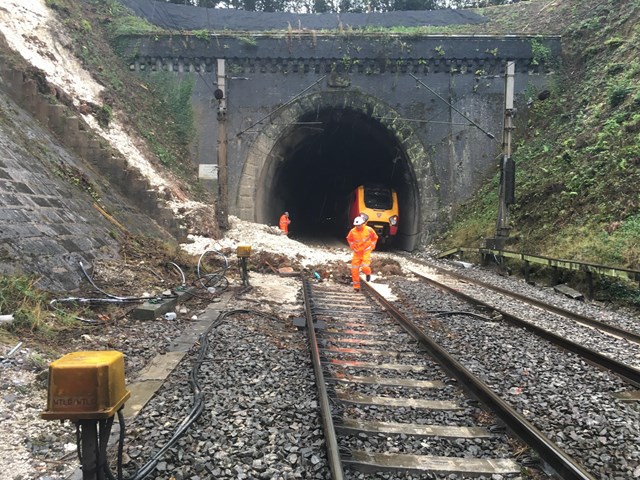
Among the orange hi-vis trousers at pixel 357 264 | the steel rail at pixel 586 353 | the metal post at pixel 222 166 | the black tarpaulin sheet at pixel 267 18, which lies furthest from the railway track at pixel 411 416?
the black tarpaulin sheet at pixel 267 18

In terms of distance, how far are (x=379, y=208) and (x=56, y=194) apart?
13.7 m

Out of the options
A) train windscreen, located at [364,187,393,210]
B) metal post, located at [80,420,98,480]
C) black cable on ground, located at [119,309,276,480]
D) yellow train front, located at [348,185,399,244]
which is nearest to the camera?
metal post, located at [80,420,98,480]

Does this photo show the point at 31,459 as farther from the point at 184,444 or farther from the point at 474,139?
the point at 474,139

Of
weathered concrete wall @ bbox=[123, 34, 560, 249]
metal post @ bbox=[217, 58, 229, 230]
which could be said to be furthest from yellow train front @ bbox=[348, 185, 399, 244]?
metal post @ bbox=[217, 58, 229, 230]

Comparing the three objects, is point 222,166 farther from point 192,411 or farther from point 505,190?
point 192,411

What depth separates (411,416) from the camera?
144 inches

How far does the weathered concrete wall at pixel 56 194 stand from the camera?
5.94 m

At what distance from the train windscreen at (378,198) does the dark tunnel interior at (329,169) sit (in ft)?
3.52

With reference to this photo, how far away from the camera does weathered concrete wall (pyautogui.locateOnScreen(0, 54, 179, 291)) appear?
594 cm

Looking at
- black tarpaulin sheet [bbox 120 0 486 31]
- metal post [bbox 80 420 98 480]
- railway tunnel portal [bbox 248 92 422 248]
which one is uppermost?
black tarpaulin sheet [bbox 120 0 486 31]

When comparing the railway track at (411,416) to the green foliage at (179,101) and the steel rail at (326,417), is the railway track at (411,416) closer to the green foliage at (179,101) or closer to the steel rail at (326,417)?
the steel rail at (326,417)

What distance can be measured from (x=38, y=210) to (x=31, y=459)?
5.01 m

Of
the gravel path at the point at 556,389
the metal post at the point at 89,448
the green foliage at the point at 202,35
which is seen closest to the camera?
the metal post at the point at 89,448

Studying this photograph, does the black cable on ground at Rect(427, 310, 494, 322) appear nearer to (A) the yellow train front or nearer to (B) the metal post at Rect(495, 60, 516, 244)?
(B) the metal post at Rect(495, 60, 516, 244)
